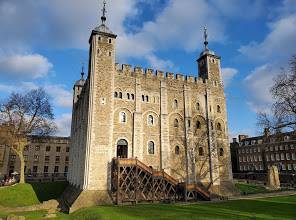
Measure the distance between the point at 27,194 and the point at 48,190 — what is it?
12.2ft

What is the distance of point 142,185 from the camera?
24.4 meters

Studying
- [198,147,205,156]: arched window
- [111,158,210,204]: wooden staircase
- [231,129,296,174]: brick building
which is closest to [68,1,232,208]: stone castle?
[198,147,205,156]: arched window

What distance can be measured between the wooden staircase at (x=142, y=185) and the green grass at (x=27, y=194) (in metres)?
11.6

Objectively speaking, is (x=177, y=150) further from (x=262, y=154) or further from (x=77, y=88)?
(x=262, y=154)

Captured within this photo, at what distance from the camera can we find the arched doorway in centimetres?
2655

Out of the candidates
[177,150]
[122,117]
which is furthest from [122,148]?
[177,150]

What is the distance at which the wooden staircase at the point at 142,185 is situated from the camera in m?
23.4

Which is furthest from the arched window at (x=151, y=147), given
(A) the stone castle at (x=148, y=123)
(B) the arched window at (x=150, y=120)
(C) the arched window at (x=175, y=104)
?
(C) the arched window at (x=175, y=104)

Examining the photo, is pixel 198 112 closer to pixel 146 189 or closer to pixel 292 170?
pixel 146 189

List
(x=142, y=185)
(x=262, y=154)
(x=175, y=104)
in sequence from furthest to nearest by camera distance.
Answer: (x=262, y=154)
(x=175, y=104)
(x=142, y=185)

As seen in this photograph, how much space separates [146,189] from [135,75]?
40.8 feet

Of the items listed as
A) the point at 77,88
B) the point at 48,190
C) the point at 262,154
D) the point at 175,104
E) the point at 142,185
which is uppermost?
the point at 77,88

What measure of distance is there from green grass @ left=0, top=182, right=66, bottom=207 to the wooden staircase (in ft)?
38.2

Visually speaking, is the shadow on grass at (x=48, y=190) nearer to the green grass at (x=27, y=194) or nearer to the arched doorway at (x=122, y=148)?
the green grass at (x=27, y=194)
